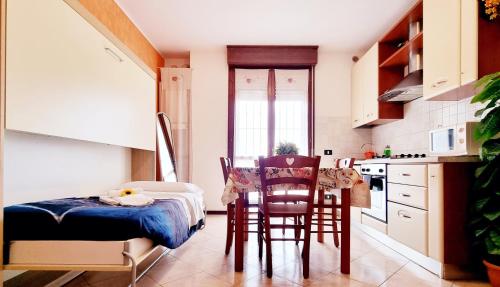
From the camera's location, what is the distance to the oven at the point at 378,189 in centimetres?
276

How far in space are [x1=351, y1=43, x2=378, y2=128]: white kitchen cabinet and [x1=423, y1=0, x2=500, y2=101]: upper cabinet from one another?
1047 mm

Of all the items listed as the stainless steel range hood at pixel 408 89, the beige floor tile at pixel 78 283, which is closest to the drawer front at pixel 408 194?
the stainless steel range hood at pixel 408 89

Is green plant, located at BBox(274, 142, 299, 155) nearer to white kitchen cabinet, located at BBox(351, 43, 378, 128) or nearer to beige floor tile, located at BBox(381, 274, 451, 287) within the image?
beige floor tile, located at BBox(381, 274, 451, 287)

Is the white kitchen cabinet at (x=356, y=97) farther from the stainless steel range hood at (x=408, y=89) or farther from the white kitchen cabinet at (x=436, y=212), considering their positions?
the white kitchen cabinet at (x=436, y=212)

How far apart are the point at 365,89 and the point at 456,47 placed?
5.73 feet

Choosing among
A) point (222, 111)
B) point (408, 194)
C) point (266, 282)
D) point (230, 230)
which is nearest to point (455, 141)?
point (408, 194)

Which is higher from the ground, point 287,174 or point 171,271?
point 287,174

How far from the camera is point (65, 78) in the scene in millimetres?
1774

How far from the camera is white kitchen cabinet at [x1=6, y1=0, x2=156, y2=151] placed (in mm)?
1382

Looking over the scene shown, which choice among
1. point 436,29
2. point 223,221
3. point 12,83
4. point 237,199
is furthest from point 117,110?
point 436,29

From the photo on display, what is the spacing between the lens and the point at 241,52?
432 centimetres

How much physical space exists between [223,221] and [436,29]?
3254 millimetres

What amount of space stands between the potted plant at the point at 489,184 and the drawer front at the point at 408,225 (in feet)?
1.08

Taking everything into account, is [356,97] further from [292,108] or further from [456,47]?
[456,47]
